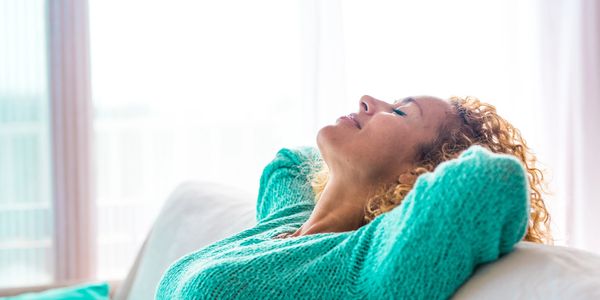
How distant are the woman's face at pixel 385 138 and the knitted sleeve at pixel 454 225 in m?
0.39

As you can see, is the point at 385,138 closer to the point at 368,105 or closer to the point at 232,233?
the point at 368,105

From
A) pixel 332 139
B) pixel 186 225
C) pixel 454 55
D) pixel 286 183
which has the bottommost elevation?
pixel 186 225

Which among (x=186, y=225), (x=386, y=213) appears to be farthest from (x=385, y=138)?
(x=186, y=225)

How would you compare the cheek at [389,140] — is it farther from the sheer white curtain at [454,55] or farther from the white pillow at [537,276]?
the sheer white curtain at [454,55]

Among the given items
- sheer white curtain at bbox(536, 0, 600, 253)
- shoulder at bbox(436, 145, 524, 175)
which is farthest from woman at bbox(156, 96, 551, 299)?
sheer white curtain at bbox(536, 0, 600, 253)

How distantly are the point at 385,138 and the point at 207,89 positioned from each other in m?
1.97

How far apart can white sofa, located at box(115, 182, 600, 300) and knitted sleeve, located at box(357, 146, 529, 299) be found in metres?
0.03

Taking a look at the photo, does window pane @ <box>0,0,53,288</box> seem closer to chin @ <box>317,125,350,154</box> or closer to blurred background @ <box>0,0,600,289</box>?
blurred background @ <box>0,0,600,289</box>

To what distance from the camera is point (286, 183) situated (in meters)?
1.60

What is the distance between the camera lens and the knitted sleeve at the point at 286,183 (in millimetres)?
1573

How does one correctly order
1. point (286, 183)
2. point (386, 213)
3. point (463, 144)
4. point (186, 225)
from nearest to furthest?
point (386, 213) < point (463, 144) < point (286, 183) < point (186, 225)

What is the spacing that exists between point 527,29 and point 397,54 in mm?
548

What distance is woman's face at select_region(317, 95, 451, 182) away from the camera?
4.36ft

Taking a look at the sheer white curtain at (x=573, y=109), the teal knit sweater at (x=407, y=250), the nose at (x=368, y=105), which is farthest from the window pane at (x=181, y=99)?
the teal knit sweater at (x=407, y=250)
